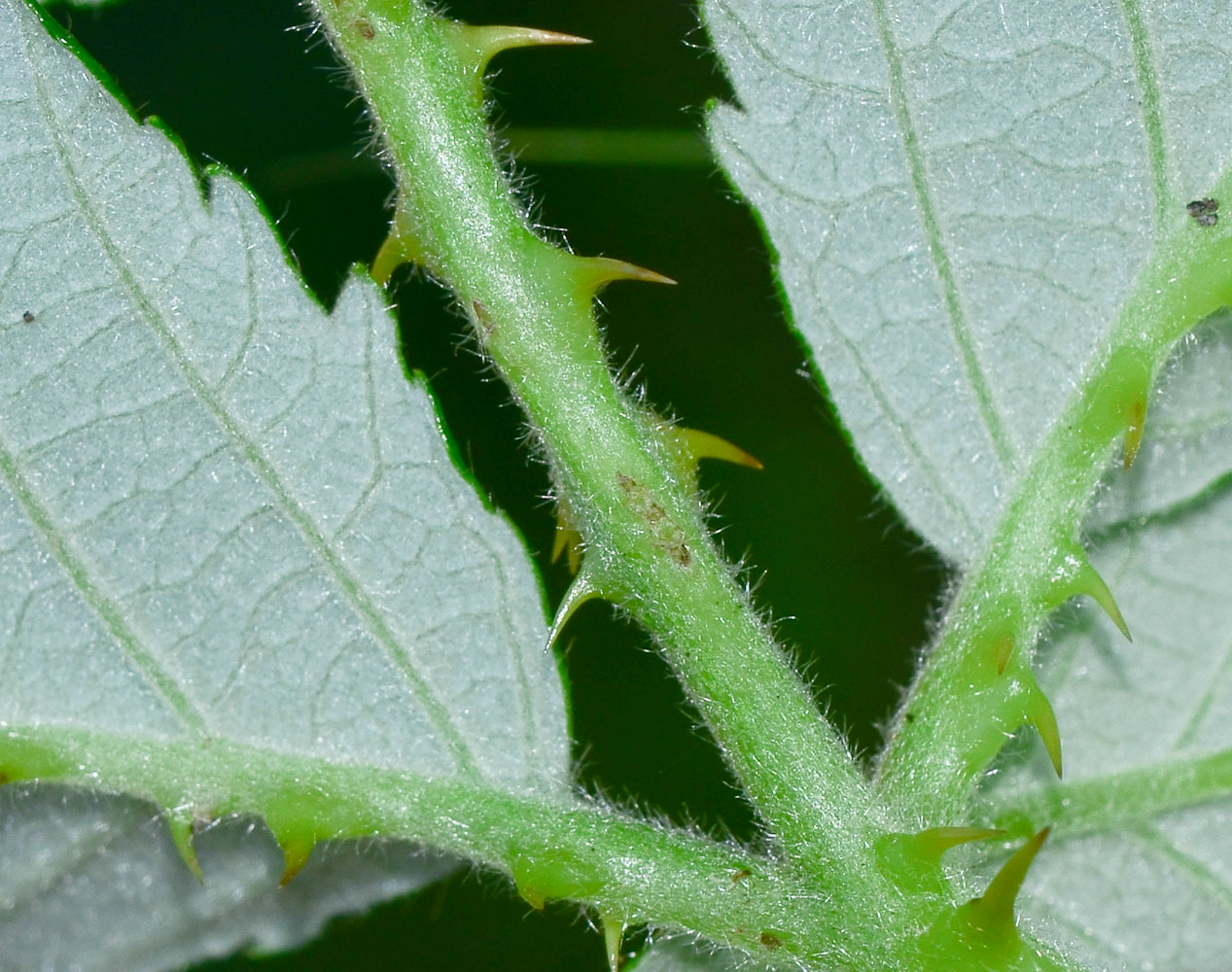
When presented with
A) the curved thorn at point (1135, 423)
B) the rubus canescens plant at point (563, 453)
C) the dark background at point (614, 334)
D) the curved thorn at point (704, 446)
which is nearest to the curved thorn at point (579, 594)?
→ the rubus canescens plant at point (563, 453)

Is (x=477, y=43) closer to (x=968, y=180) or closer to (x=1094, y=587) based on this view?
(x=968, y=180)

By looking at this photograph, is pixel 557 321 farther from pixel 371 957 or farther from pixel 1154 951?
pixel 371 957

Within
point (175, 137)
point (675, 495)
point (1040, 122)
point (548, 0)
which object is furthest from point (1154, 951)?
point (548, 0)

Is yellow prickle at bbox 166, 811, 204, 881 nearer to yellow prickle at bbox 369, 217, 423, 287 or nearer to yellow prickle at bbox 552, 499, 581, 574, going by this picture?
yellow prickle at bbox 552, 499, 581, 574

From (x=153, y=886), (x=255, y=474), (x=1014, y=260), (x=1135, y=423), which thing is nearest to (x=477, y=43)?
(x=255, y=474)

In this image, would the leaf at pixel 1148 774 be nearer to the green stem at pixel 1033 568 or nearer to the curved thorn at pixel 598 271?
the green stem at pixel 1033 568
